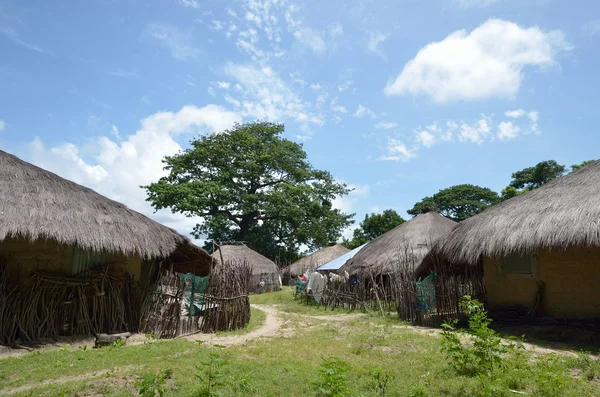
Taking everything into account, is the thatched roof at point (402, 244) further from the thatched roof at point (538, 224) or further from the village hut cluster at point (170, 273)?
the thatched roof at point (538, 224)

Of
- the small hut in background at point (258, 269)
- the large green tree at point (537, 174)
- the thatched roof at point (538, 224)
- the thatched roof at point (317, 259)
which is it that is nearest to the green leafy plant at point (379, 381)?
the thatched roof at point (538, 224)

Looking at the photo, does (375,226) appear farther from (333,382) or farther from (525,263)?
(333,382)

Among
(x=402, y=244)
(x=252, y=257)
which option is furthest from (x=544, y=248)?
(x=252, y=257)

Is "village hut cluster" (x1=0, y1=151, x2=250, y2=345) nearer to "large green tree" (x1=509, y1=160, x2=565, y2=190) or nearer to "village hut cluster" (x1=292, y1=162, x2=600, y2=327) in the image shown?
"village hut cluster" (x1=292, y1=162, x2=600, y2=327)

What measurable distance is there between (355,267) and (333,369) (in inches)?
520

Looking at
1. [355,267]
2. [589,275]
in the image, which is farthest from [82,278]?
[355,267]

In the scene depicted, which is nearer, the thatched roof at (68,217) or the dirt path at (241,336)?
the thatched roof at (68,217)

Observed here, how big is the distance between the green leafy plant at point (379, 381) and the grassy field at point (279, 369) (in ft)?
0.04

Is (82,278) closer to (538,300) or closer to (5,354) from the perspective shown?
(5,354)

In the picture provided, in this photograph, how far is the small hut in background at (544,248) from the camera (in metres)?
7.68

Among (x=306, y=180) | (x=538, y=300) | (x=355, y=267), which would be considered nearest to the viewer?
(x=538, y=300)

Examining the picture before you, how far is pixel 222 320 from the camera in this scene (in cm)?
920

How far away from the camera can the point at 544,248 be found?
27.7 ft

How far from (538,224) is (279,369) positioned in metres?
6.16
